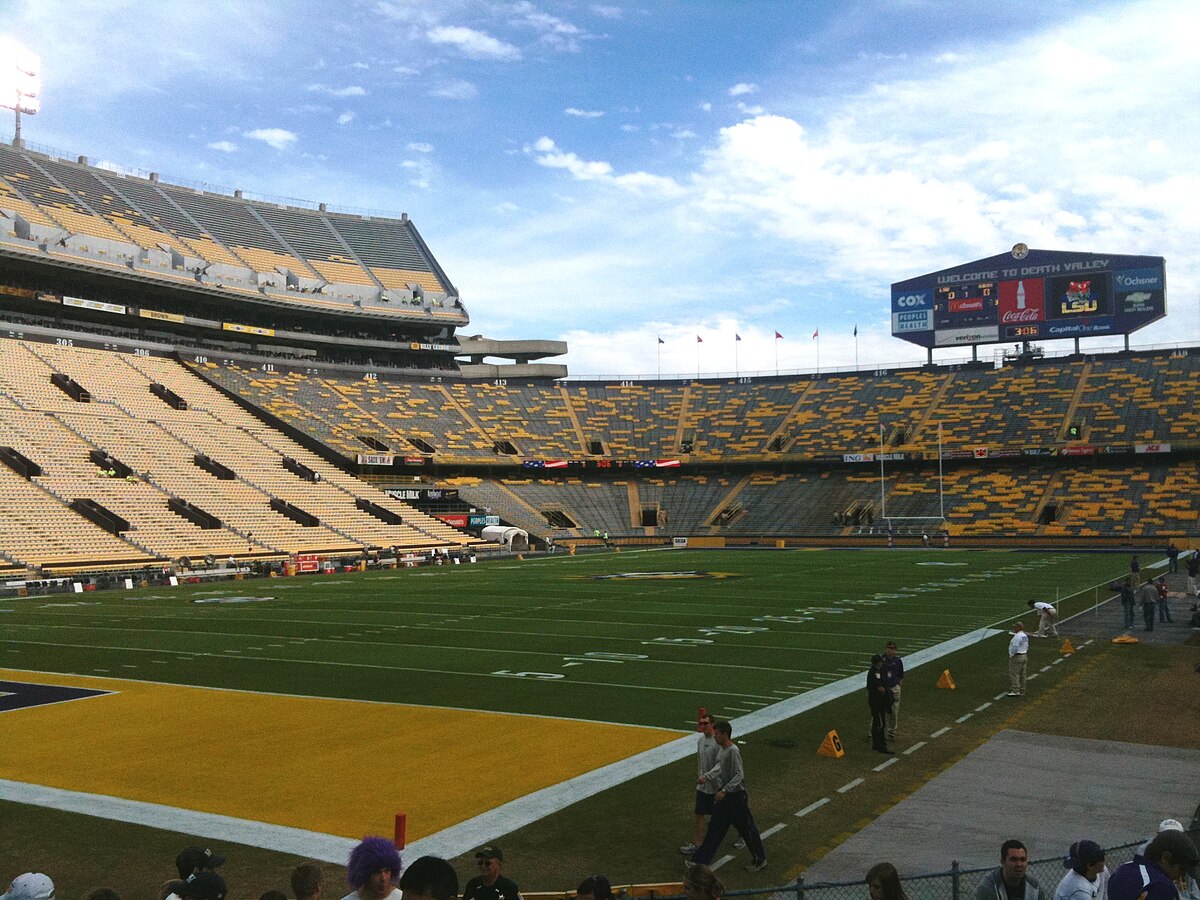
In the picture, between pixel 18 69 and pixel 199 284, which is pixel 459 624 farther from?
pixel 18 69

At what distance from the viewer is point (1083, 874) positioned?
244 inches

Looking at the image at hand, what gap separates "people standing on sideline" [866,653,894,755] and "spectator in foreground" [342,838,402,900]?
32.6 feet

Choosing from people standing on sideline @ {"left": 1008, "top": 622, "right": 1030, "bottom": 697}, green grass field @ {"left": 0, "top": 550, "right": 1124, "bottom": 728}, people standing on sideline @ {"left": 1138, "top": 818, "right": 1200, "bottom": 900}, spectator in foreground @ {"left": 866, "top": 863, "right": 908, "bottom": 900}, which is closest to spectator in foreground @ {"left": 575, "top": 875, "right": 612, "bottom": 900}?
spectator in foreground @ {"left": 866, "top": 863, "right": 908, "bottom": 900}

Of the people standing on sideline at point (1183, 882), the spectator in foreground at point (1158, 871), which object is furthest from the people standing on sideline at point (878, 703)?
the spectator in foreground at point (1158, 871)

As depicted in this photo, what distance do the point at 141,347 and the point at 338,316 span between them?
1594cm

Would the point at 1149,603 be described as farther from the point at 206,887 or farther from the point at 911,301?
the point at 911,301

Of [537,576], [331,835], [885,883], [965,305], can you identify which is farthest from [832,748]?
[965,305]

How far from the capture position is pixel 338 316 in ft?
278

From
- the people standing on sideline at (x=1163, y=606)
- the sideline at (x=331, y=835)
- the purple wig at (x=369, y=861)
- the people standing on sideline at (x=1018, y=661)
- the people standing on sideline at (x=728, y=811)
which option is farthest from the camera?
the people standing on sideline at (x=1163, y=606)

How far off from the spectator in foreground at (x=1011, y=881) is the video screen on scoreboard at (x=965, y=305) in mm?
77884

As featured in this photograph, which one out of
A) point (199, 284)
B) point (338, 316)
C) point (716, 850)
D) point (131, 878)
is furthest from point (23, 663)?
point (338, 316)

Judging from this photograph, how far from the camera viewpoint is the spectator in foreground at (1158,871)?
5.52 m

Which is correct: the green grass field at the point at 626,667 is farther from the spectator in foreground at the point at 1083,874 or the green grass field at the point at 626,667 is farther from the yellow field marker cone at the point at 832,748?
the spectator in foreground at the point at 1083,874

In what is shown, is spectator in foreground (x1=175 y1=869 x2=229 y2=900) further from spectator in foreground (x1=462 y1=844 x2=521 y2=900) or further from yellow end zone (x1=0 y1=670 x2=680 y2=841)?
yellow end zone (x1=0 y1=670 x2=680 y2=841)
